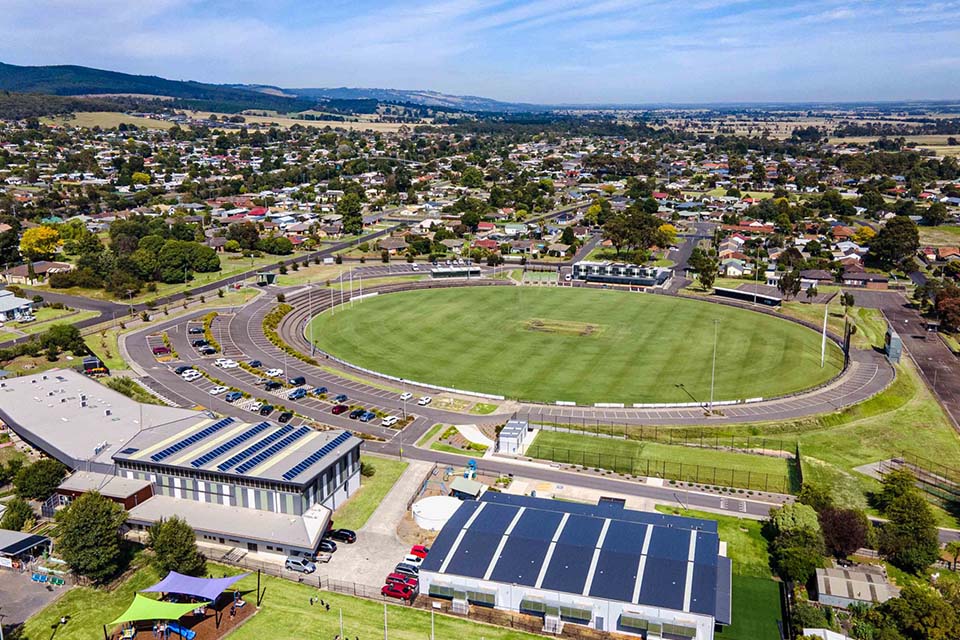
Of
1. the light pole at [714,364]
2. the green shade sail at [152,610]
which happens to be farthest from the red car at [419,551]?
the light pole at [714,364]

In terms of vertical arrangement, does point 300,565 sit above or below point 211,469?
below

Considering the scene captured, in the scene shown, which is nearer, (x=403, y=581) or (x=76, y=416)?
(x=403, y=581)

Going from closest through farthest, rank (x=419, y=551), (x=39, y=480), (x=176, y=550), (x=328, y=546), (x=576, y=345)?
(x=176, y=550), (x=419, y=551), (x=328, y=546), (x=39, y=480), (x=576, y=345)

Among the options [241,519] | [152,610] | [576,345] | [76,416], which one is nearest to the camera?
[152,610]

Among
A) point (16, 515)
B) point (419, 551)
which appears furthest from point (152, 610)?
point (16, 515)

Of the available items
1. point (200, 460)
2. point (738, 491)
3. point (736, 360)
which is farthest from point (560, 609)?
point (736, 360)

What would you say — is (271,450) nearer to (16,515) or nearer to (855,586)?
(16,515)

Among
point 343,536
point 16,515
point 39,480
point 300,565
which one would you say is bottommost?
point 343,536
